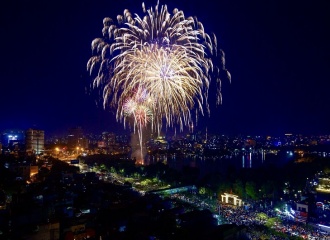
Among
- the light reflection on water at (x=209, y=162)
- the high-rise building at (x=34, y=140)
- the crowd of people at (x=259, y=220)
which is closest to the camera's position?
the crowd of people at (x=259, y=220)

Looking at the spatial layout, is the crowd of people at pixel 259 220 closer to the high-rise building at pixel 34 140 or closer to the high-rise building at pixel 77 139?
the high-rise building at pixel 34 140

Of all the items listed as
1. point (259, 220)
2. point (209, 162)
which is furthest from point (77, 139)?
point (259, 220)

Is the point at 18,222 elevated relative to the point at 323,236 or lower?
elevated

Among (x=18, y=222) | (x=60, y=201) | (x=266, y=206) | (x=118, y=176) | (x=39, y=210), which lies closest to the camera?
(x=18, y=222)

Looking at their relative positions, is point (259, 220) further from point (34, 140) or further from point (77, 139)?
point (77, 139)

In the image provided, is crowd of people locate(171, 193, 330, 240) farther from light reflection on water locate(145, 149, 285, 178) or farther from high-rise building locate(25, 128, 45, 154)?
high-rise building locate(25, 128, 45, 154)

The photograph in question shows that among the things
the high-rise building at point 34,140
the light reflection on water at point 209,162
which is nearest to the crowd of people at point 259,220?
the light reflection on water at point 209,162

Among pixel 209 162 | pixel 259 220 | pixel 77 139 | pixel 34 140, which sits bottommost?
pixel 209 162

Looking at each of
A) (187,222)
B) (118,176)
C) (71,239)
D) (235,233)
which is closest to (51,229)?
(71,239)

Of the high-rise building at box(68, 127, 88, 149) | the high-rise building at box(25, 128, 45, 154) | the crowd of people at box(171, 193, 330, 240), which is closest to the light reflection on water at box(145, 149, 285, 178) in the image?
the high-rise building at box(68, 127, 88, 149)

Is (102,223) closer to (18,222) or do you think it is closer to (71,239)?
(71,239)

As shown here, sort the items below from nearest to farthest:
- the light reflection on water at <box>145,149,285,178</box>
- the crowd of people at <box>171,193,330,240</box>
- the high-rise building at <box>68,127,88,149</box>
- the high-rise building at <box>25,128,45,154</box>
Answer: the crowd of people at <box>171,193,330,240</box> < the light reflection on water at <box>145,149,285,178</box> < the high-rise building at <box>25,128,45,154</box> < the high-rise building at <box>68,127,88,149</box>
